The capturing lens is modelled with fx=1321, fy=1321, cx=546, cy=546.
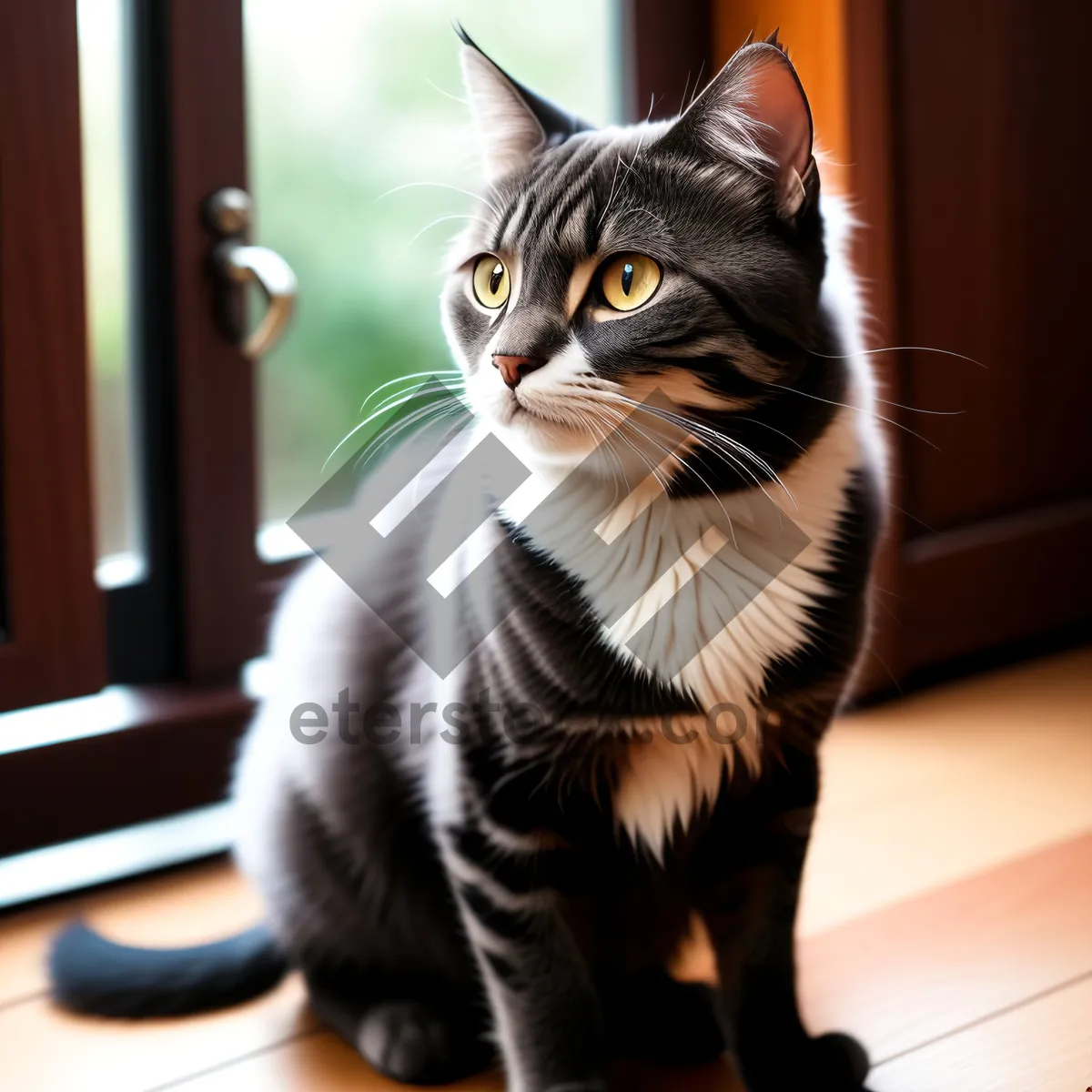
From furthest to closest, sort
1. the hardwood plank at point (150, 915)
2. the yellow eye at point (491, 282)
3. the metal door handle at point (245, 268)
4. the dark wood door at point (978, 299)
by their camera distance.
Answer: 1. the dark wood door at point (978, 299)
2. the metal door handle at point (245, 268)
3. the hardwood plank at point (150, 915)
4. the yellow eye at point (491, 282)

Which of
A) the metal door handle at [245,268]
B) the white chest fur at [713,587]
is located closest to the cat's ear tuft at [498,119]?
the white chest fur at [713,587]

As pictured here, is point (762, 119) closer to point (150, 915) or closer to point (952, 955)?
point (952, 955)

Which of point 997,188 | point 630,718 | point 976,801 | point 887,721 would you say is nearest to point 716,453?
point 630,718

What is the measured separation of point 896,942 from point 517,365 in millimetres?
681

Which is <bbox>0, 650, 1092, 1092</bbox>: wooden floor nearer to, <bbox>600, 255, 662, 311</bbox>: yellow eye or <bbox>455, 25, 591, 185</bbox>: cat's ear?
<bbox>600, 255, 662, 311</bbox>: yellow eye

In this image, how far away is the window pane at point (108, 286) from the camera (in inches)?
51.9

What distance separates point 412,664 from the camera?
102 cm

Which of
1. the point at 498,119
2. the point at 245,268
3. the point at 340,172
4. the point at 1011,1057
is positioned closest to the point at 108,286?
the point at 245,268

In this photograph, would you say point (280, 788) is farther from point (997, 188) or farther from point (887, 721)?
point (997, 188)

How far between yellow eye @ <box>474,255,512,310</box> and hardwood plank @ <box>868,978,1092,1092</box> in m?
0.64

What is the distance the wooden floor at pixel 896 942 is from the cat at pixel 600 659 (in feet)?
0.14

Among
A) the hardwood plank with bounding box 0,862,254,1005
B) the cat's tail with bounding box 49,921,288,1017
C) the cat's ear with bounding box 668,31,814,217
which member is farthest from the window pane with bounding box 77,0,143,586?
the cat's ear with bounding box 668,31,814,217

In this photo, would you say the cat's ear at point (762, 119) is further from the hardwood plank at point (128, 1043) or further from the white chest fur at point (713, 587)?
the hardwood plank at point (128, 1043)

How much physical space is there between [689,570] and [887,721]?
0.86 metres
